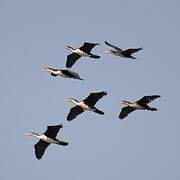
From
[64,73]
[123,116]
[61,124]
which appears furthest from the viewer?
[123,116]

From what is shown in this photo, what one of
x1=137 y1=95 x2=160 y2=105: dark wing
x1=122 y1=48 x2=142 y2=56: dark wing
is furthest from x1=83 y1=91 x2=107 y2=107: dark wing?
x1=122 y1=48 x2=142 y2=56: dark wing

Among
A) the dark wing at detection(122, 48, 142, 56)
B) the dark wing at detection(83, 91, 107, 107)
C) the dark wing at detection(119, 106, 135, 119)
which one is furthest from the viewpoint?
the dark wing at detection(119, 106, 135, 119)

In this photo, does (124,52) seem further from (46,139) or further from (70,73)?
(46,139)

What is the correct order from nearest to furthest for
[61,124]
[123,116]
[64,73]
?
[61,124] → [64,73] → [123,116]

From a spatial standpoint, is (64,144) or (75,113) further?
(75,113)

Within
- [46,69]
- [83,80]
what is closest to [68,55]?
[46,69]

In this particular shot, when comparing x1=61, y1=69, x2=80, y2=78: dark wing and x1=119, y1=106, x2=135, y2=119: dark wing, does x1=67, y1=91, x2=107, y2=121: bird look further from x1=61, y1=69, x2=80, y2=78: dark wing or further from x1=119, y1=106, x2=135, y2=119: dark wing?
x1=119, y1=106, x2=135, y2=119: dark wing

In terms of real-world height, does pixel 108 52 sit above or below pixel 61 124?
above

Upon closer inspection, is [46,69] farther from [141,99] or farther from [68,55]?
[141,99]

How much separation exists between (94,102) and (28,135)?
506 cm

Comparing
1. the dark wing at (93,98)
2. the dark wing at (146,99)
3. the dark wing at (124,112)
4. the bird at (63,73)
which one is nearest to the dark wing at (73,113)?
the dark wing at (93,98)

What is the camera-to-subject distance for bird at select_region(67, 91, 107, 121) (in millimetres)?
62219

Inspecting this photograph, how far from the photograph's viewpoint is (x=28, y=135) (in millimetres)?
62719

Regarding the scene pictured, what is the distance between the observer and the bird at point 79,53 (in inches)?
2525
